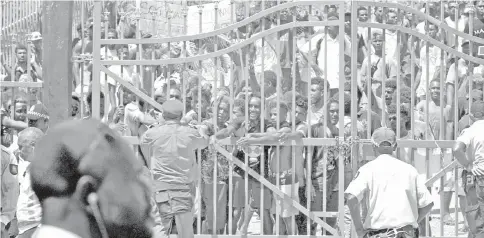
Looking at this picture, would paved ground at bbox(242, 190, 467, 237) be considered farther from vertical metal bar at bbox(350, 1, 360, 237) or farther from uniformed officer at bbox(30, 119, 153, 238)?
uniformed officer at bbox(30, 119, 153, 238)

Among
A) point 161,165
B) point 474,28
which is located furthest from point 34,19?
point 474,28

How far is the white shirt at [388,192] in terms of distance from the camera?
646 centimetres

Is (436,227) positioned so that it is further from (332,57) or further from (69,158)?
(69,158)

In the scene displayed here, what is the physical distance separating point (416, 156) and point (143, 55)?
106 inches

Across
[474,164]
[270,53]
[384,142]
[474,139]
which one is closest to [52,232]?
[384,142]

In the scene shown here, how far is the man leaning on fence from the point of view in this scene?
7562mm

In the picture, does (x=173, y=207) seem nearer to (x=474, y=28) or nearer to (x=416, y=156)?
(x=416, y=156)

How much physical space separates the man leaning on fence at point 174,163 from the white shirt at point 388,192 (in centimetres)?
165

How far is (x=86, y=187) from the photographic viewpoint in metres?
1.87

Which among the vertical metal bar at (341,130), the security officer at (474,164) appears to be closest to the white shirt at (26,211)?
the vertical metal bar at (341,130)

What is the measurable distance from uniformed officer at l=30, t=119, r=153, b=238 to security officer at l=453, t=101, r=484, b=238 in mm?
6103

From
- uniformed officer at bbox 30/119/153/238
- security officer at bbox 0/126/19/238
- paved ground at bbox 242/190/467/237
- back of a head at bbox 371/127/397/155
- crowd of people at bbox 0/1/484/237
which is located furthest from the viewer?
paved ground at bbox 242/190/467/237

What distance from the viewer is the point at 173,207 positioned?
7535 millimetres

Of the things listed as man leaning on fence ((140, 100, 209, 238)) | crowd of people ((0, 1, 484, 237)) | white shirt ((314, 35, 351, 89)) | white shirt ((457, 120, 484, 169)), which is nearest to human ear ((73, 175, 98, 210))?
crowd of people ((0, 1, 484, 237))
